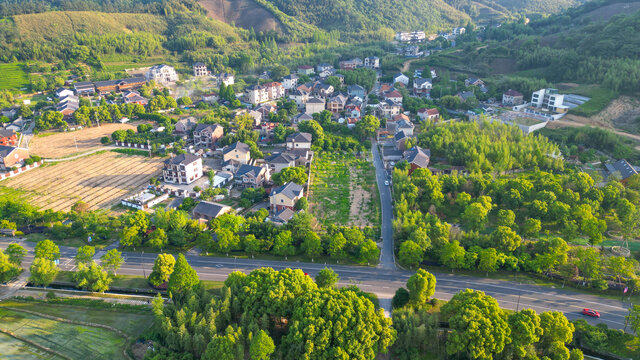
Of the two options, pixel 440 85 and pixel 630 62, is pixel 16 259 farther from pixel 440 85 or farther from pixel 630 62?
pixel 630 62

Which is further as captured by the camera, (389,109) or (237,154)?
(389,109)

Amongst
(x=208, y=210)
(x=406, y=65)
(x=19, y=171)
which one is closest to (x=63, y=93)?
(x=19, y=171)

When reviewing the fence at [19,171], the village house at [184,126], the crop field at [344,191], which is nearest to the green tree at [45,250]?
the crop field at [344,191]

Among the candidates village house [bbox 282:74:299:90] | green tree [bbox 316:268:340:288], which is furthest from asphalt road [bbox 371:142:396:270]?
village house [bbox 282:74:299:90]

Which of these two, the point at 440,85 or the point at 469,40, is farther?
the point at 469,40

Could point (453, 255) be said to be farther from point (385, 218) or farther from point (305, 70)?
point (305, 70)

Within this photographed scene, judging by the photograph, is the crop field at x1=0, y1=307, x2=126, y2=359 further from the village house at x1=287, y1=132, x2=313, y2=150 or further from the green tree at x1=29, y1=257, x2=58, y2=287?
the village house at x1=287, y1=132, x2=313, y2=150

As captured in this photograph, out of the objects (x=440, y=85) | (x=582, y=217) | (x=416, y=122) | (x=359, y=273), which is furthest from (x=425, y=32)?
(x=359, y=273)

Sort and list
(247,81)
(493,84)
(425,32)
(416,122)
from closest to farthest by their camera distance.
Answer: (416,122) < (493,84) < (247,81) < (425,32)
